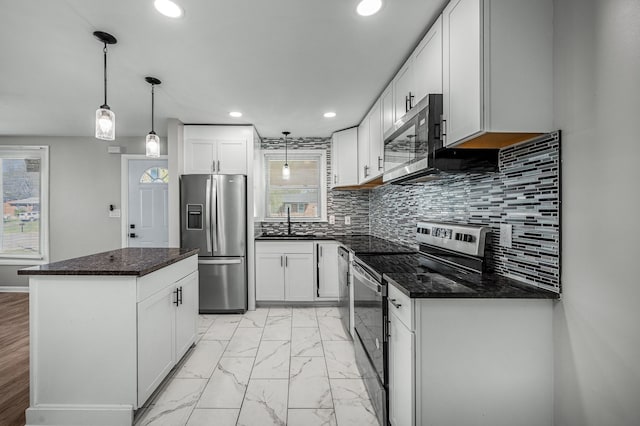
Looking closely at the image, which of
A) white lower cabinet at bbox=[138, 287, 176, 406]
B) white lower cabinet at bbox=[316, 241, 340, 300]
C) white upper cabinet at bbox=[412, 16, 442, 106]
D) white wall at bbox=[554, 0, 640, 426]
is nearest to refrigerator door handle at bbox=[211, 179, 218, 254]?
white lower cabinet at bbox=[316, 241, 340, 300]

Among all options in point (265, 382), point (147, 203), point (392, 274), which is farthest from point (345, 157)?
point (147, 203)

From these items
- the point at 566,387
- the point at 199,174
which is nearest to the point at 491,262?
the point at 566,387

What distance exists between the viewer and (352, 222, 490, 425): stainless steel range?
5.32 feet

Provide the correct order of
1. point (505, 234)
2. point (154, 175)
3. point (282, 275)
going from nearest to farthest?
1. point (505, 234)
2. point (282, 275)
3. point (154, 175)

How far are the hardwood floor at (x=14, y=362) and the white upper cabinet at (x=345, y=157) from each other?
3446 mm

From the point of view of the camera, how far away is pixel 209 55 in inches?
82.9

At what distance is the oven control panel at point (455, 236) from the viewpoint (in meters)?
1.62

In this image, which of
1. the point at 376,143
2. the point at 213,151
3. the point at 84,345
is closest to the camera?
the point at 84,345

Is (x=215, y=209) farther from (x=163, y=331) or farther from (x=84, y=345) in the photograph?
(x=84, y=345)

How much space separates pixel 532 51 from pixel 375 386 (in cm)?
193

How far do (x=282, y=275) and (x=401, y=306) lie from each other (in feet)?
8.66

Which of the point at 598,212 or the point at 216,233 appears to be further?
the point at 216,233

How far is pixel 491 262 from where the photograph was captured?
171 centimetres

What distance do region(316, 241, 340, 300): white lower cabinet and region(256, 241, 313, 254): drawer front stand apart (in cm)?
16
